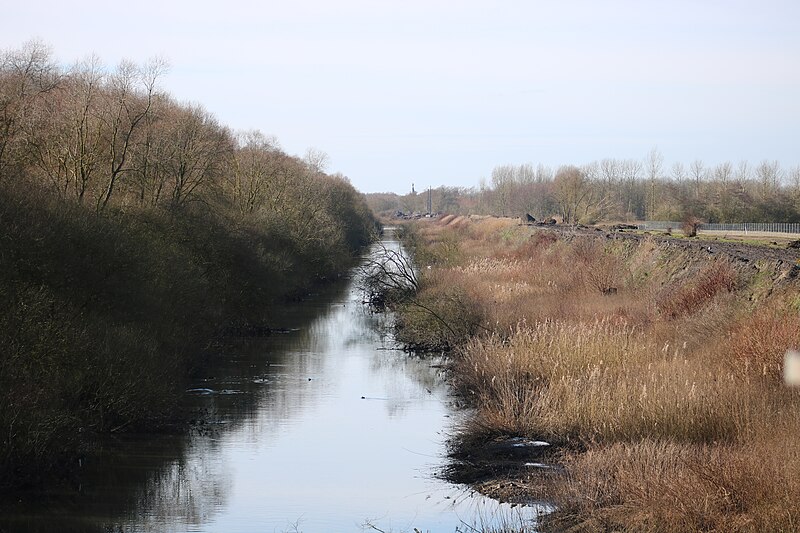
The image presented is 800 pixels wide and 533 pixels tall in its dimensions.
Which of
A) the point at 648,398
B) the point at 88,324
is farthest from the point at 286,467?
the point at 648,398

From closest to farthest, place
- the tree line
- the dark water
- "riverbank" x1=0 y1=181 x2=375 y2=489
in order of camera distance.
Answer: the dark water
"riverbank" x1=0 y1=181 x2=375 y2=489
the tree line

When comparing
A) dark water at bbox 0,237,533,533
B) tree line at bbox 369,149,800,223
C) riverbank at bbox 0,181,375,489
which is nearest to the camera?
dark water at bbox 0,237,533,533

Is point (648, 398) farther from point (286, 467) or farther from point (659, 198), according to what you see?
point (659, 198)

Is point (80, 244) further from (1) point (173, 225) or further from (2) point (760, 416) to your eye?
(2) point (760, 416)

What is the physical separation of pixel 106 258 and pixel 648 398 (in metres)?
13.3

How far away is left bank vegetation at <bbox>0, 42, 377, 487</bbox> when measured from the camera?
60.1 ft

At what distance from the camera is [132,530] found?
16.0 metres

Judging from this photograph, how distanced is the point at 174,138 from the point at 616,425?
2904cm

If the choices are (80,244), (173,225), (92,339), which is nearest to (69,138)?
(173,225)

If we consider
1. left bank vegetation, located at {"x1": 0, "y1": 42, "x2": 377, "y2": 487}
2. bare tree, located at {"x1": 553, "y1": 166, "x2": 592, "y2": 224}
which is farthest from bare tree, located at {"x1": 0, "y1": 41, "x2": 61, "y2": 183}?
bare tree, located at {"x1": 553, "y1": 166, "x2": 592, "y2": 224}

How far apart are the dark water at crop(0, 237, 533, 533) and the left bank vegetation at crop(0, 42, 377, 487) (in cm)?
98

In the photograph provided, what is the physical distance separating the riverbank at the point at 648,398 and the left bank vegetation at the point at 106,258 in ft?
24.5

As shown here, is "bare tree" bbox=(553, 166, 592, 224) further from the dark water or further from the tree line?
the dark water

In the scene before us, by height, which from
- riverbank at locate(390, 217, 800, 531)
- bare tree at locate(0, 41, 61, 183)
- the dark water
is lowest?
the dark water
